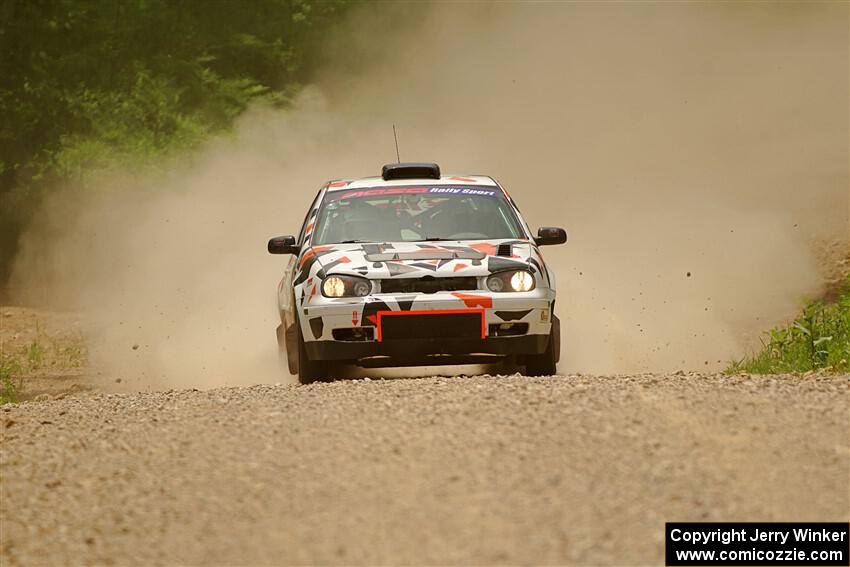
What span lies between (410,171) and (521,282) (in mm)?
2346

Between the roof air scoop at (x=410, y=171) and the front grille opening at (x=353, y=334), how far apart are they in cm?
239

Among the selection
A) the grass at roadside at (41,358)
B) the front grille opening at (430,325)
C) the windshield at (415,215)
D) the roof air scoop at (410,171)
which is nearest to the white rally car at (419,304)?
the front grille opening at (430,325)

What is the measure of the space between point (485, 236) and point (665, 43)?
2065cm

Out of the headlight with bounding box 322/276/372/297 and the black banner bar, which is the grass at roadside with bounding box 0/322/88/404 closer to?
the headlight with bounding box 322/276/372/297

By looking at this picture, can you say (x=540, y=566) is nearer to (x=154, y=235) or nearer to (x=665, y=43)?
(x=154, y=235)

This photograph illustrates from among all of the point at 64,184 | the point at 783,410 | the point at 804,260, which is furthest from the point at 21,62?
the point at 783,410

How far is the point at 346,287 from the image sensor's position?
1054cm

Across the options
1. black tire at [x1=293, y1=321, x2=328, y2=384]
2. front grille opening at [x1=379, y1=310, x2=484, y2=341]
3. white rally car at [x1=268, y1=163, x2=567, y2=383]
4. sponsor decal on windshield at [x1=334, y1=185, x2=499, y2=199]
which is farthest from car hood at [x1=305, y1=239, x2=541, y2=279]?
sponsor decal on windshield at [x1=334, y1=185, x2=499, y2=199]

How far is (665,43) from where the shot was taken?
103 ft

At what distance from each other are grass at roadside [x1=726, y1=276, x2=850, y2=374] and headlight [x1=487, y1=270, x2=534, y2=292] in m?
2.07

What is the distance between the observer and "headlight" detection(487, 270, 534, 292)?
1059cm

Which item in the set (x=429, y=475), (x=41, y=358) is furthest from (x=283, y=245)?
(x=41, y=358)

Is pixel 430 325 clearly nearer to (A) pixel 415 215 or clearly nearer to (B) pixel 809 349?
(A) pixel 415 215

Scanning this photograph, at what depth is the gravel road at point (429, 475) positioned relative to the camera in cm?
606
